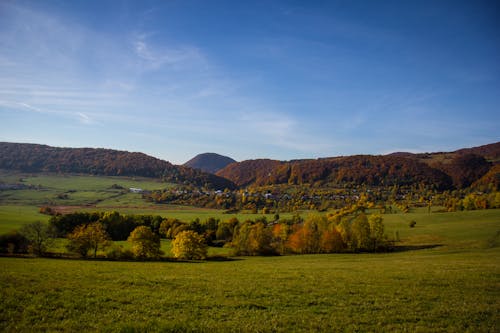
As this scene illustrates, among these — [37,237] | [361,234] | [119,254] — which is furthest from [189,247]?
[361,234]

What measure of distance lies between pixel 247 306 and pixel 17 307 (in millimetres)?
9290

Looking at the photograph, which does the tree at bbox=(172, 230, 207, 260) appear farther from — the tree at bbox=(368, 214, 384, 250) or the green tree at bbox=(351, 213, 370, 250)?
the tree at bbox=(368, 214, 384, 250)

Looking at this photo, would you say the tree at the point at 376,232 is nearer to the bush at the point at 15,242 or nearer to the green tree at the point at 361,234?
the green tree at the point at 361,234

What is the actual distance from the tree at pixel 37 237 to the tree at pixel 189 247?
2223 cm

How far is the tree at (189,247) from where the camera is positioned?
186 ft

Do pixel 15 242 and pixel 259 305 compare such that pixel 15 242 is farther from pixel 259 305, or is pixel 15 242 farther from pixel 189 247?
pixel 259 305

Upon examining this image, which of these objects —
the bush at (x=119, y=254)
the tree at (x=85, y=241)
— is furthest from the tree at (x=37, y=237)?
the bush at (x=119, y=254)

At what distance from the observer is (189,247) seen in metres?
57.0

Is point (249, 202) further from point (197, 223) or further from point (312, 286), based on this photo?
point (312, 286)

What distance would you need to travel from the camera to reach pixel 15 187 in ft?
480

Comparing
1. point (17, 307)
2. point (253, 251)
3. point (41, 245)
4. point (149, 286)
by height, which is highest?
point (17, 307)

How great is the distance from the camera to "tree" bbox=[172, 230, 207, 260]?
5666 cm

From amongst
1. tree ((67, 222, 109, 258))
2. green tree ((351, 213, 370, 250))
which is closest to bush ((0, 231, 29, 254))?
tree ((67, 222, 109, 258))

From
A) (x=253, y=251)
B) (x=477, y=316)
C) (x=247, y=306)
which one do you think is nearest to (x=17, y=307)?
(x=247, y=306)
